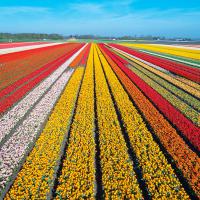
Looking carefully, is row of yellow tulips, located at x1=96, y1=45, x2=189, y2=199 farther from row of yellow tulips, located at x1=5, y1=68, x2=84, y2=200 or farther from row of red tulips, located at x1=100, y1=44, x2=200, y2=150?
row of yellow tulips, located at x1=5, y1=68, x2=84, y2=200

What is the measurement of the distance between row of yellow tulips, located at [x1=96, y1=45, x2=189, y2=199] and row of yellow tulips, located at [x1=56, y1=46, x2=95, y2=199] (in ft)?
6.44

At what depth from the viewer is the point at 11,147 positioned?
1055cm

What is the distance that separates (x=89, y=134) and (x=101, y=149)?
1.59 metres

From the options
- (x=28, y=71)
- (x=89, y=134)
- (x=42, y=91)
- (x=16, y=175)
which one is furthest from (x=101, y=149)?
(x=28, y=71)

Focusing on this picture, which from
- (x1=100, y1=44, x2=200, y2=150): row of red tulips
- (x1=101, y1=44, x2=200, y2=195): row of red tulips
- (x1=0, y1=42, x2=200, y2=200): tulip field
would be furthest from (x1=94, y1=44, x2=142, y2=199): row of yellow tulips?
(x1=100, y1=44, x2=200, y2=150): row of red tulips

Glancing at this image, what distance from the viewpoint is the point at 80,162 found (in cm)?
914

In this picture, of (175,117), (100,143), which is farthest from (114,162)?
(175,117)

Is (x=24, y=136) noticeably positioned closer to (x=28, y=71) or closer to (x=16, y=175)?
(x=16, y=175)

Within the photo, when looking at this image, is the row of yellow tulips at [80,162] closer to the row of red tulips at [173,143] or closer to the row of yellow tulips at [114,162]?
the row of yellow tulips at [114,162]

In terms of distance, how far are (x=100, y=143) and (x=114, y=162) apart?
1667 mm

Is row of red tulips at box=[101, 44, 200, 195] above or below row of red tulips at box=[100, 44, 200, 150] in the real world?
above

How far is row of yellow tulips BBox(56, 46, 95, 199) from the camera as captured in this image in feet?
25.0

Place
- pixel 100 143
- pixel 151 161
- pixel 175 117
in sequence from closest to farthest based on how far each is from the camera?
pixel 151 161 < pixel 100 143 < pixel 175 117

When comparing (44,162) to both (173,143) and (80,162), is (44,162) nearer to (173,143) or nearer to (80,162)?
(80,162)
